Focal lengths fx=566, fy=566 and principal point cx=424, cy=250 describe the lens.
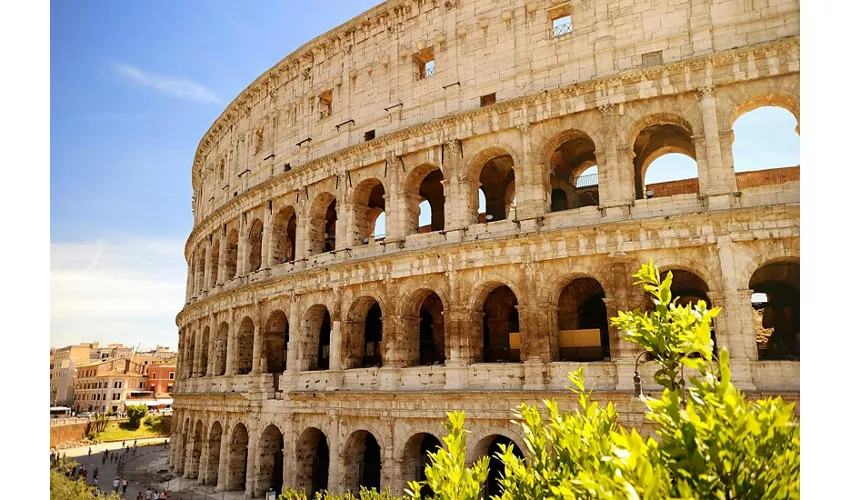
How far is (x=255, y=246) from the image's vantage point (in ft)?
72.6

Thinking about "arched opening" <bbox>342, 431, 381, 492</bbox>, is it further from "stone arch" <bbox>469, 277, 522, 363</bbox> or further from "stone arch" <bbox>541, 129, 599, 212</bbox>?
"stone arch" <bbox>541, 129, 599, 212</bbox>

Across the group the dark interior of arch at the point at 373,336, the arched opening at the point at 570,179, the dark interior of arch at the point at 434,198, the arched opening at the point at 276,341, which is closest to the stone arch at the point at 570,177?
the arched opening at the point at 570,179

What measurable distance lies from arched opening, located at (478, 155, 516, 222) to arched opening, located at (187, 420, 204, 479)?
14219 mm

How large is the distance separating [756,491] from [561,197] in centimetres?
1552

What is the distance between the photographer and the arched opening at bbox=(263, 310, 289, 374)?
1978 cm

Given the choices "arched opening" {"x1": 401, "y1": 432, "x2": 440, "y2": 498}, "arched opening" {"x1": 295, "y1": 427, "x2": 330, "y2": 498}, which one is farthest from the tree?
"arched opening" {"x1": 401, "y1": 432, "x2": 440, "y2": 498}

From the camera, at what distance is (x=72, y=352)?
102 ft

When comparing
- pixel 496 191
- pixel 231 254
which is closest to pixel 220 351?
pixel 231 254

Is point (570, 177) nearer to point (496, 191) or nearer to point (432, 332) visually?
point (496, 191)

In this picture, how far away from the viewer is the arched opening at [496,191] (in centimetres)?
1852

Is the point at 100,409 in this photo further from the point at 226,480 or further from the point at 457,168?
the point at 457,168

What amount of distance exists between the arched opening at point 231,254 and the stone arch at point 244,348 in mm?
2917

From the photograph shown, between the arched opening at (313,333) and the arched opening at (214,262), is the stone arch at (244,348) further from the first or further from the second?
the arched opening at (214,262)

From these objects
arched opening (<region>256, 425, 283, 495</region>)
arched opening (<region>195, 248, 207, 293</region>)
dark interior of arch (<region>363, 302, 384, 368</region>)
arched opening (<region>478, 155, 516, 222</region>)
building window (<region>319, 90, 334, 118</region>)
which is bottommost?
arched opening (<region>256, 425, 283, 495</region>)
